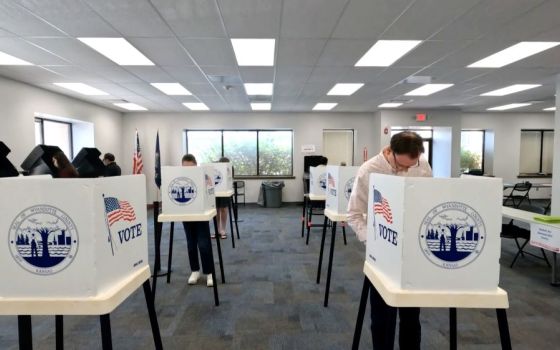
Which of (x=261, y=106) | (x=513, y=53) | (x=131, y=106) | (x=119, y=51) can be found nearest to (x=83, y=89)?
(x=131, y=106)

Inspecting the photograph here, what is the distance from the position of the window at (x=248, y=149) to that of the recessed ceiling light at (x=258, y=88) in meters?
2.93

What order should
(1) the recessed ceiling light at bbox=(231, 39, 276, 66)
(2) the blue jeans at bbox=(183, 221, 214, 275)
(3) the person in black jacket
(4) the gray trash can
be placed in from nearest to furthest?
1. (2) the blue jeans at bbox=(183, 221, 214, 275)
2. (1) the recessed ceiling light at bbox=(231, 39, 276, 66)
3. (3) the person in black jacket
4. (4) the gray trash can

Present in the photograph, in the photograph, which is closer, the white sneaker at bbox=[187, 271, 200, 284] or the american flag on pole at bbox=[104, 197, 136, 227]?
the american flag on pole at bbox=[104, 197, 136, 227]

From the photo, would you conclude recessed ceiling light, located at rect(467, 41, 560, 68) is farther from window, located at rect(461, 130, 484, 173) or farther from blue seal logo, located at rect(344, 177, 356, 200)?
window, located at rect(461, 130, 484, 173)

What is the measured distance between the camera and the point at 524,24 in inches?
121

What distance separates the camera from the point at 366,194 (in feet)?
5.78

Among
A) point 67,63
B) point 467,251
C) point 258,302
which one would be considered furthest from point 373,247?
point 67,63

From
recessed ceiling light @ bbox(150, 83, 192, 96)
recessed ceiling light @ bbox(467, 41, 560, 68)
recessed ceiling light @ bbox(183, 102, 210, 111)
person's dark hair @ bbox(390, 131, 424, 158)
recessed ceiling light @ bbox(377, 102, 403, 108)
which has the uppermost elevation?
recessed ceiling light @ bbox(467, 41, 560, 68)

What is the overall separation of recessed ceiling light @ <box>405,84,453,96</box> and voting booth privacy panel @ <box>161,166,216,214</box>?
474cm

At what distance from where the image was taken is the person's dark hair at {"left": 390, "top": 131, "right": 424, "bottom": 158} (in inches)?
64.2

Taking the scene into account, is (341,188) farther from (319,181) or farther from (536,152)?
(536,152)

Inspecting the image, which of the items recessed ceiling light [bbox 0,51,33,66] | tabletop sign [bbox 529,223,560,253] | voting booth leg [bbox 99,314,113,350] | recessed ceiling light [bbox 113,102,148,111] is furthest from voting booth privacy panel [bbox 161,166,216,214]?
recessed ceiling light [bbox 113,102,148,111]

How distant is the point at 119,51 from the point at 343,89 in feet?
12.6

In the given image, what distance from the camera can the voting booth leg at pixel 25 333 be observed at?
3.81ft
